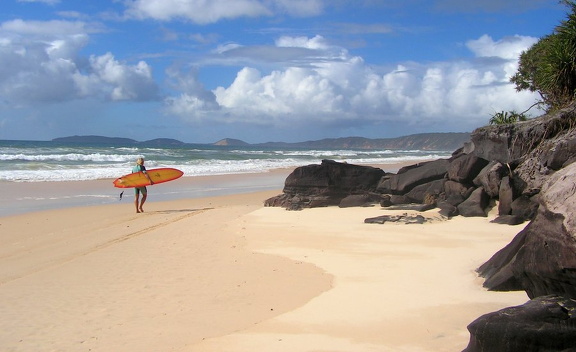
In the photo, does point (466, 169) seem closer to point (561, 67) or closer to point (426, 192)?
point (426, 192)

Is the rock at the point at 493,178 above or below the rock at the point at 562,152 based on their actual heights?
below

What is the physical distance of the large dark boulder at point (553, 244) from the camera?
175 inches

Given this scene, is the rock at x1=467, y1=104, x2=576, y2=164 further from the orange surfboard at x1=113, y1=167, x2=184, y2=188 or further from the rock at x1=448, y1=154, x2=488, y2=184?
the orange surfboard at x1=113, y1=167, x2=184, y2=188

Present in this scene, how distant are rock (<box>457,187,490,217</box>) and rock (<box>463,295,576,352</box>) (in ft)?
25.9

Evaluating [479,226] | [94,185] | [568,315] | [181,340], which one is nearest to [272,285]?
[181,340]

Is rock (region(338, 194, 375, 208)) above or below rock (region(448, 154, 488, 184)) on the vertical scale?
below

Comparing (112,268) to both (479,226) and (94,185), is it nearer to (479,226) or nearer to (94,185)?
(479,226)

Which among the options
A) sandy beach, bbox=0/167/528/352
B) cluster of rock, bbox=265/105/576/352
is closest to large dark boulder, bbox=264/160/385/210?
cluster of rock, bbox=265/105/576/352

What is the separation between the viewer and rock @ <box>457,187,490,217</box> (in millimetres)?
12000

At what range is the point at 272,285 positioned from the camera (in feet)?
24.1

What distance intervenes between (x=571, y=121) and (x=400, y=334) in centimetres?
879

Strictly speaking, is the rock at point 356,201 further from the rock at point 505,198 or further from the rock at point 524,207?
the rock at point 524,207

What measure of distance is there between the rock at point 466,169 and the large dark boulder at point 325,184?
2710 millimetres

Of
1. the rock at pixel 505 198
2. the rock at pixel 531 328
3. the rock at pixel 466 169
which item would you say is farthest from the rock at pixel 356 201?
the rock at pixel 531 328
